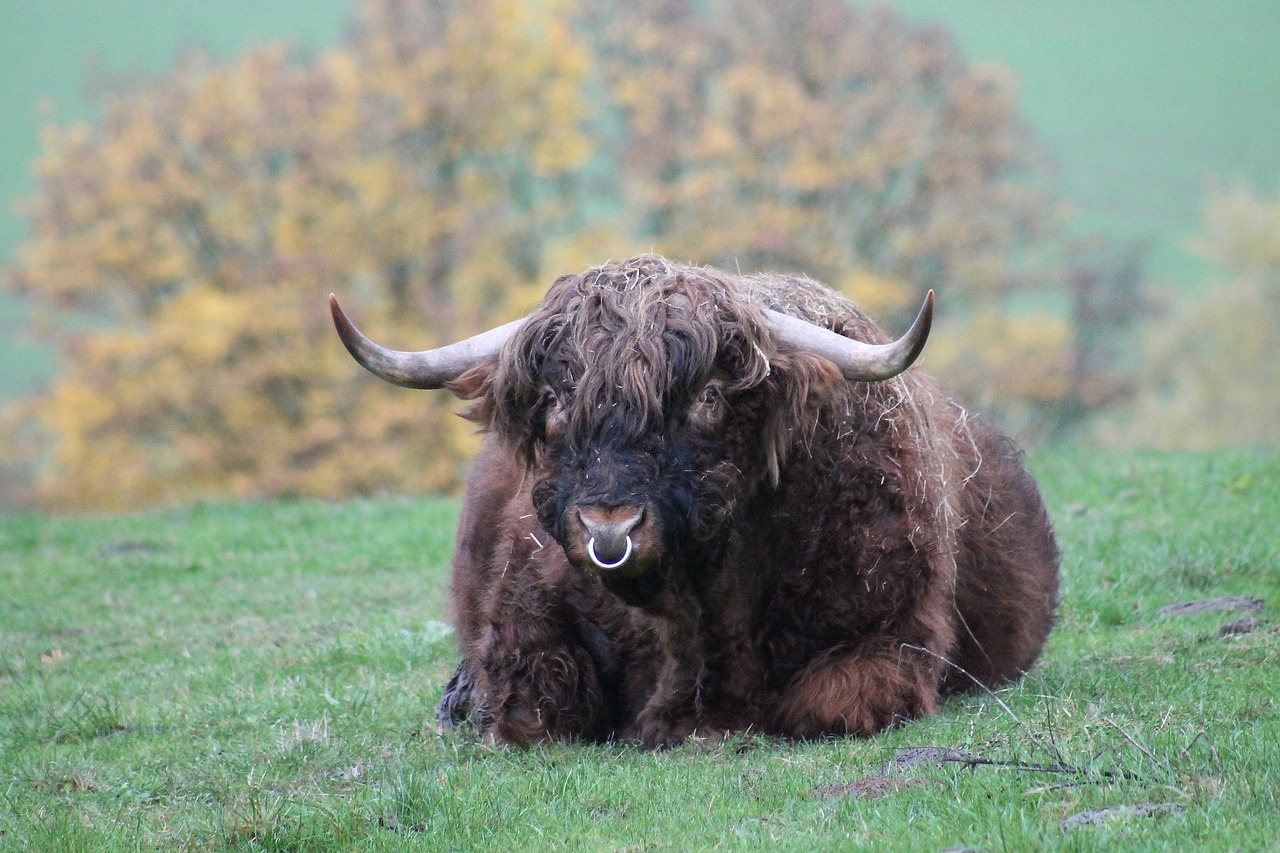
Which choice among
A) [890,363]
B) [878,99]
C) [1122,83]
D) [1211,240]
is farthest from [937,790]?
[1122,83]

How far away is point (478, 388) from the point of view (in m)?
5.43

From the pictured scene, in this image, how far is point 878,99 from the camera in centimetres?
2978

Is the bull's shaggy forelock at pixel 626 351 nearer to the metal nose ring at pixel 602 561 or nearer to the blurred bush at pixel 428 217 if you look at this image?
the metal nose ring at pixel 602 561

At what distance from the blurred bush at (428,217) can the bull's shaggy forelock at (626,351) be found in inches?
857

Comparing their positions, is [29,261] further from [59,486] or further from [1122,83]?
[1122,83]

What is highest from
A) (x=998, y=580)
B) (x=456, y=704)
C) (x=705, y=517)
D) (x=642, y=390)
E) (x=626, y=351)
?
(x=626, y=351)

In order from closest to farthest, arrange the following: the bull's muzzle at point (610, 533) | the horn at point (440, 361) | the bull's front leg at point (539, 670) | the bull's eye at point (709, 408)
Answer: the bull's muzzle at point (610, 533) → the bull's eye at point (709, 408) → the horn at point (440, 361) → the bull's front leg at point (539, 670)

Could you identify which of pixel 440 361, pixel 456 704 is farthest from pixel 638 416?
pixel 456 704

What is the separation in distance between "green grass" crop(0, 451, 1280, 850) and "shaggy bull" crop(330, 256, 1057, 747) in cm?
25

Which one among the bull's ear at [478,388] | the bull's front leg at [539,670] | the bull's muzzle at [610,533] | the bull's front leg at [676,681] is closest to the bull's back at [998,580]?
the bull's front leg at [676,681]

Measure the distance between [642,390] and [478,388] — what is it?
0.83 m

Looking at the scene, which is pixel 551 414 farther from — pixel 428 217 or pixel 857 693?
pixel 428 217

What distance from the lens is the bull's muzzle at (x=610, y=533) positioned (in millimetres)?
4664

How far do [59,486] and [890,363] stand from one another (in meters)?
Result: 26.0
